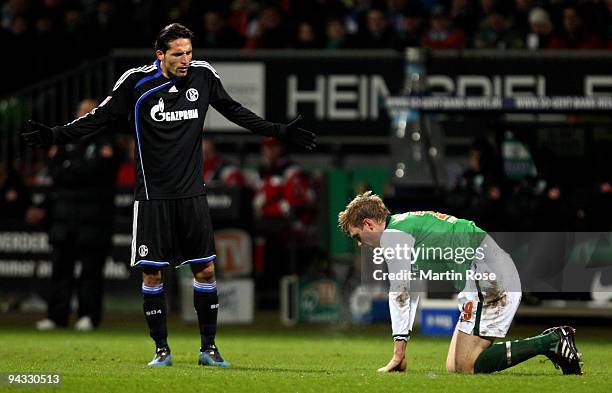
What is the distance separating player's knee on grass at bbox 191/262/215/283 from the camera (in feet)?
34.0

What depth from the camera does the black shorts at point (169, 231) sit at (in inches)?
404

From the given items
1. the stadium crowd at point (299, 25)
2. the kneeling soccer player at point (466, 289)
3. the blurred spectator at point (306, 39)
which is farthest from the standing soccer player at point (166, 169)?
the blurred spectator at point (306, 39)

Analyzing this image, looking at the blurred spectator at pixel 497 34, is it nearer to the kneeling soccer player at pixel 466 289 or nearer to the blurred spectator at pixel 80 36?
the blurred spectator at pixel 80 36

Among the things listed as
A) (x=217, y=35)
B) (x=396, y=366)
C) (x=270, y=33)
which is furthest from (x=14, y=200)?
(x=396, y=366)

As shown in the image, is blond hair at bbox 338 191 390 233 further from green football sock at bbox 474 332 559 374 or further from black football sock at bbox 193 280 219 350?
black football sock at bbox 193 280 219 350

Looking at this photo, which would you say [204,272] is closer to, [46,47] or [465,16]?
[465,16]

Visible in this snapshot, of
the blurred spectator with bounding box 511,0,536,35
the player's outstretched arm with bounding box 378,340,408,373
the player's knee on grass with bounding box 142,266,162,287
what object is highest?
the blurred spectator with bounding box 511,0,536,35

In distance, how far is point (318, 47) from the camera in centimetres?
1962

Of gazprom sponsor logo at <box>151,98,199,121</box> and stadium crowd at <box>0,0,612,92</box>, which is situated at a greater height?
stadium crowd at <box>0,0,612,92</box>

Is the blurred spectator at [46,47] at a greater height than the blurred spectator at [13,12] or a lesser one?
lesser

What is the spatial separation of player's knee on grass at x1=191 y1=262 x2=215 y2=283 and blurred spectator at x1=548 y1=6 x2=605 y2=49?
365 inches

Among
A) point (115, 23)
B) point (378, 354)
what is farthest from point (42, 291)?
point (378, 354)

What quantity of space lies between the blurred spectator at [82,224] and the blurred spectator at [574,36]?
6258 mm

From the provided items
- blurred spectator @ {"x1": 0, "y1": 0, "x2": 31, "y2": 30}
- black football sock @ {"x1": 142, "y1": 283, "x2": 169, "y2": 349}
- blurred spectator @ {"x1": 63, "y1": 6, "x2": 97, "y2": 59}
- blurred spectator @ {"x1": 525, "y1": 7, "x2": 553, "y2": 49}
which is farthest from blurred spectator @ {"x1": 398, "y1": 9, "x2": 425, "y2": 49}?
black football sock @ {"x1": 142, "y1": 283, "x2": 169, "y2": 349}
